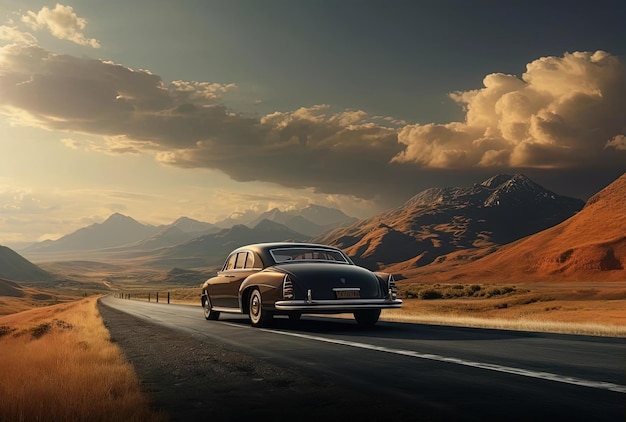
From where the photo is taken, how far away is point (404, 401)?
5.55 metres

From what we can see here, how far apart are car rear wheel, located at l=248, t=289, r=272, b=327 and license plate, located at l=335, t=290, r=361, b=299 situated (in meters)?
1.78

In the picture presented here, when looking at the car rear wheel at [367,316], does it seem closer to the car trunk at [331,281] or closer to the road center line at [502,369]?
the car trunk at [331,281]

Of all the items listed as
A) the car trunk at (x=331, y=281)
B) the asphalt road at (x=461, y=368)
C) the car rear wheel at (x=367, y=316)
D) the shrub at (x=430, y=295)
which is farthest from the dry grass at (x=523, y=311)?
the car trunk at (x=331, y=281)

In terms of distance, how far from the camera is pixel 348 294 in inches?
492

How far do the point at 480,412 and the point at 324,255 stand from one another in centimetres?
961

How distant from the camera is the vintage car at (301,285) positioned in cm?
1234

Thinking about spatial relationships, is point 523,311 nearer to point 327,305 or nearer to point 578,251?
point 327,305

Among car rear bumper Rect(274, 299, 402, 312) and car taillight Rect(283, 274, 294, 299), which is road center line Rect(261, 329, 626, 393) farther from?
car taillight Rect(283, 274, 294, 299)

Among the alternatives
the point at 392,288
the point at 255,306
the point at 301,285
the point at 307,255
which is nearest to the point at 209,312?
the point at 255,306

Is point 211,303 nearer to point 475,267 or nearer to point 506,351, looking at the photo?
point 506,351

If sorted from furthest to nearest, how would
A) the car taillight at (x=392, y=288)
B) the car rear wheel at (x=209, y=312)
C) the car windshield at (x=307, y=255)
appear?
the car rear wheel at (x=209, y=312), the car windshield at (x=307, y=255), the car taillight at (x=392, y=288)

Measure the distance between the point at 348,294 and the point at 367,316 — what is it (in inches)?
66.6

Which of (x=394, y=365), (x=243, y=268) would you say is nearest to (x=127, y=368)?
(x=394, y=365)

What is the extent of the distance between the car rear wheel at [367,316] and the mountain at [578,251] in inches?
3980
